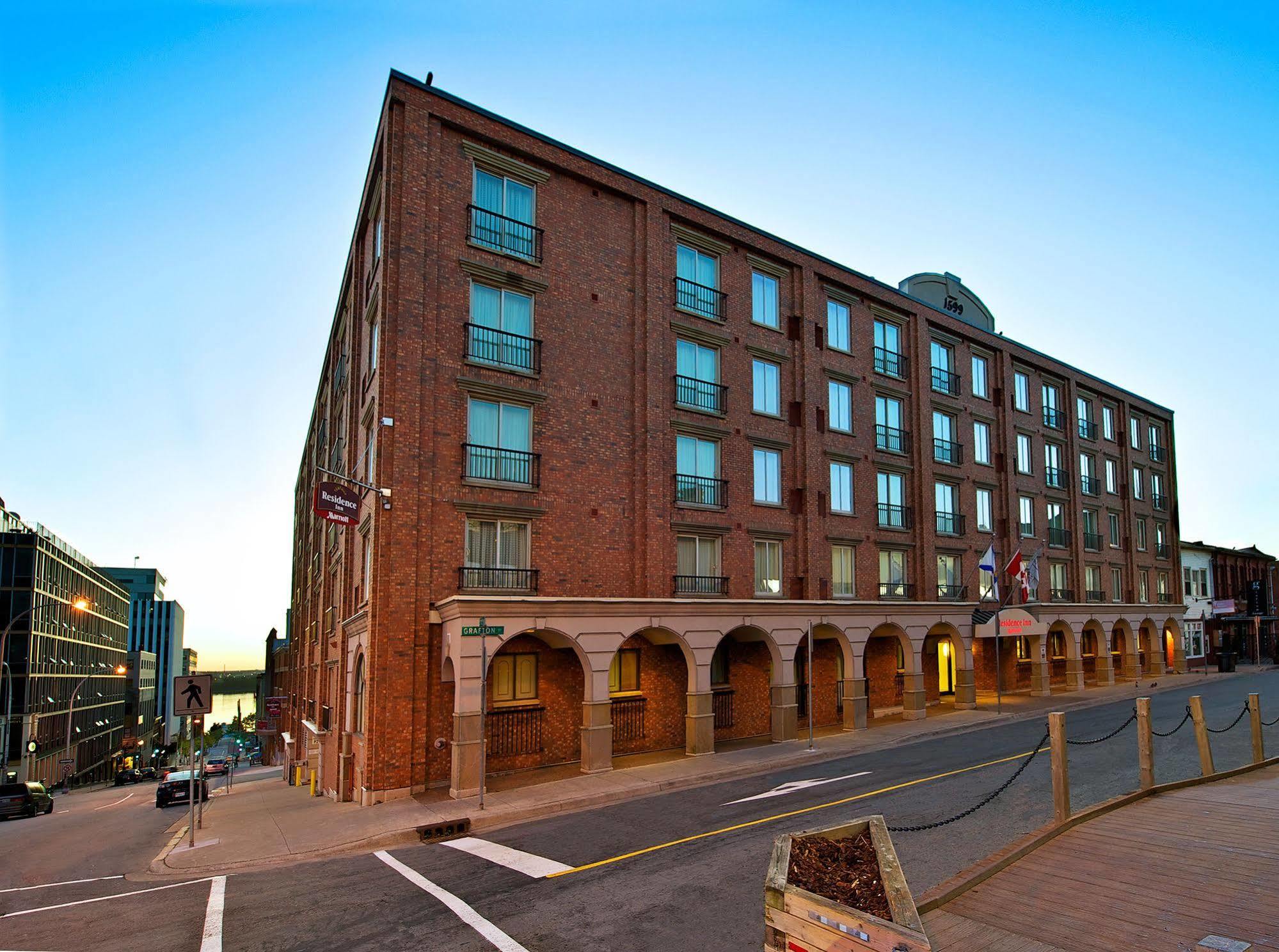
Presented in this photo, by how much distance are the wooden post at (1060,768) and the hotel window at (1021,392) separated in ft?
106

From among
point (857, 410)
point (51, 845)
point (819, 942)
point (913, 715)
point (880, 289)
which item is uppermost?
point (880, 289)

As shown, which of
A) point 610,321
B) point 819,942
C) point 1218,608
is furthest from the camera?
point 1218,608

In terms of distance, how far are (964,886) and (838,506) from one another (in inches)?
872

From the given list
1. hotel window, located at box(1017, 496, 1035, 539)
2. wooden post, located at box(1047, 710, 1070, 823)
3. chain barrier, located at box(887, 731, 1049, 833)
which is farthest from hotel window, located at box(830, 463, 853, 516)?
wooden post, located at box(1047, 710, 1070, 823)

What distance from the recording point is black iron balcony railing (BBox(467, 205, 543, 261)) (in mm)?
22375

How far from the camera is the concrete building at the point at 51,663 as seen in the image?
57875mm

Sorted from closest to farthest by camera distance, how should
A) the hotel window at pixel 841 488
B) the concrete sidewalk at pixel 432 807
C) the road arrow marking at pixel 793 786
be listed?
1. the concrete sidewalk at pixel 432 807
2. the road arrow marking at pixel 793 786
3. the hotel window at pixel 841 488

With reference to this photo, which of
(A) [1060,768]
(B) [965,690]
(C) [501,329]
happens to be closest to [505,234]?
(C) [501,329]

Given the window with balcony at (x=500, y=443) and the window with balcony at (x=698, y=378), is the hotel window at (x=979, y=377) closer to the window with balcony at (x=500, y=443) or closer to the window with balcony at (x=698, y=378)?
the window with balcony at (x=698, y=378)

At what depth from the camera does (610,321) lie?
24.6 m

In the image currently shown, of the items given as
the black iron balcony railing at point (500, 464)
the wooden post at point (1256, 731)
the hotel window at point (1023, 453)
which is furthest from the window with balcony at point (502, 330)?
the hotel window at point (1023, 453)

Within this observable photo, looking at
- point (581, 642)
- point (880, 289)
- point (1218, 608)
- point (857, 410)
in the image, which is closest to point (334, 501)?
point (581, 642)

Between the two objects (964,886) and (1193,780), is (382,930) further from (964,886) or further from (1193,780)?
(1193,780)

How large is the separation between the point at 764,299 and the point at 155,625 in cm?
15177
